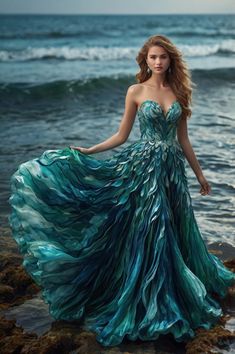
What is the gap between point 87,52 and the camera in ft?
94.6

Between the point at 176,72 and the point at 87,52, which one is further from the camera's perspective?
the point at 87,52

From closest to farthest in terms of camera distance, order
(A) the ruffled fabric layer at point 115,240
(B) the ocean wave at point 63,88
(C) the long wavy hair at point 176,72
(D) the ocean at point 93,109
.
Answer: (A) the ruffled fabric layer at point 115,240
(C) the long wavy hair at point 176,72
(D) the ocean at point 93,109
(B) the ocean wave at point 63,88

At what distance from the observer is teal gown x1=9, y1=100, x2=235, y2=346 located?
163 inches

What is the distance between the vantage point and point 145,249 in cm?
424

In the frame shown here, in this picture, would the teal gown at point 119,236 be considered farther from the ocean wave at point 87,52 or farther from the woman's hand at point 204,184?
the ocean wave at point 87,52

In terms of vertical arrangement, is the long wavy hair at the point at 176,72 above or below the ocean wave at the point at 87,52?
below

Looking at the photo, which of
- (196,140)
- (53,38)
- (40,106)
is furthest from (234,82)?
(53,38)

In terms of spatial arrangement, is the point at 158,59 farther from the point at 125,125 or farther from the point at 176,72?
the point at 125,125

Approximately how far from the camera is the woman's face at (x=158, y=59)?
14.1 ft

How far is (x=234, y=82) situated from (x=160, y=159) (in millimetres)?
16027

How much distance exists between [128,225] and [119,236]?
4.1 inches

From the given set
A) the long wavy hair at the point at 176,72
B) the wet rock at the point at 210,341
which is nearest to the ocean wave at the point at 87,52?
the long wavy hair at the point at 176,72

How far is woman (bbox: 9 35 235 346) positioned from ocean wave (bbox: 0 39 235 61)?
22004 mm

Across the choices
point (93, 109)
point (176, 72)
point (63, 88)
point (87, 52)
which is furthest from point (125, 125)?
point (87, 52)
